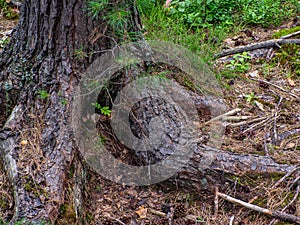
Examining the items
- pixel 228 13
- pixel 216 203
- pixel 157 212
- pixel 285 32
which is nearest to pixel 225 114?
pixel 216 203

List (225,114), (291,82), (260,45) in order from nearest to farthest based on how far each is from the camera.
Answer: (225,114)
(291,82)
(260,45)

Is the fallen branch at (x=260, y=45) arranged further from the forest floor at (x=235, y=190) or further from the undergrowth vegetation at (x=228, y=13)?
the forest floor at (x=235, y=190)

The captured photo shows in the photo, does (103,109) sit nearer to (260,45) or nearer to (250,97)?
(250,97)

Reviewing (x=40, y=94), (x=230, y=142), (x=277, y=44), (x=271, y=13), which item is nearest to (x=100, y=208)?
(x=40, y=94)

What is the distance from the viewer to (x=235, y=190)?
7.16 feet

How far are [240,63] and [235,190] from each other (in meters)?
1.88

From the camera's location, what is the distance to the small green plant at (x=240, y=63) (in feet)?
11.7

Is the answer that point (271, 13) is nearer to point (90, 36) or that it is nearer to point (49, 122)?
point (90, 36)

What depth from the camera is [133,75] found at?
7.72 ft

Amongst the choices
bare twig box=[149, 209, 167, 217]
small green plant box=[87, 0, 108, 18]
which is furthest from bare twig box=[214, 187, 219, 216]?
small green plant box=[87, 0, 108, 18]

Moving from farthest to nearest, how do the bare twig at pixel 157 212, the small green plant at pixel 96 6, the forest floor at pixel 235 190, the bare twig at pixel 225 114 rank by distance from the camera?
1. the bare twig at pixel 225 114
2. the bare twig at pixel 157 212
3. the forest floor at pixel 235 190
4. the small green plant at pixel 96 6

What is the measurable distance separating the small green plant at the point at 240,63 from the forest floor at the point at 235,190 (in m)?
0.37

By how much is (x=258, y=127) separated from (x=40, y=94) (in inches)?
68.7

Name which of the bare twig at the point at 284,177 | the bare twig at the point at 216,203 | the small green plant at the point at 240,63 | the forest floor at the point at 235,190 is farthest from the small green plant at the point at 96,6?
the small green plant at the point at 240,63
